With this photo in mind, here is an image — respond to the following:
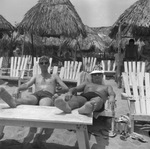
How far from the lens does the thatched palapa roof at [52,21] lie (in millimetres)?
9062

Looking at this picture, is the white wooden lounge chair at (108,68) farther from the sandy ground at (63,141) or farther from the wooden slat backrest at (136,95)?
the sandy ground at (63,141)

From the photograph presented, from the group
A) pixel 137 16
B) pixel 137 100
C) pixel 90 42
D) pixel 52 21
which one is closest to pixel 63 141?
pixel 137 100

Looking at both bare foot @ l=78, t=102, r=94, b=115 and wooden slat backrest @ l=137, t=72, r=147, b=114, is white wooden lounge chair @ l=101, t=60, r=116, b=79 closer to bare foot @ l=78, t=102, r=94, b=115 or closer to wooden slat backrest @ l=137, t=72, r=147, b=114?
wooden slat backrest @ l=137, t=72, r=147, b=114

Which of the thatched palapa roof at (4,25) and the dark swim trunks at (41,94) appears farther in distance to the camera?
the thatched palapa roof at (4,25)

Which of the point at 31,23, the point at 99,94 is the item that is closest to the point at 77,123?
the point at 99,94

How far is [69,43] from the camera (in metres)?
17.1

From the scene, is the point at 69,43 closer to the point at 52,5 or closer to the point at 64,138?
the point at 52,5

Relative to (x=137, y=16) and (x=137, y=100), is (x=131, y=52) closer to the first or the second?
(x=137, y=16)

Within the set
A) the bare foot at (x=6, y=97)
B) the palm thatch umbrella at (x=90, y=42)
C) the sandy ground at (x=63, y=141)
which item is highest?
the palm thatch umbrella at (x=90, y=42)

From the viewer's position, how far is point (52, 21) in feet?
30.3

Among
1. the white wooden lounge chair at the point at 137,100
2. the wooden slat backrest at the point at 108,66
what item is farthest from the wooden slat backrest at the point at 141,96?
the wooden slat backrest at the point at 108,66

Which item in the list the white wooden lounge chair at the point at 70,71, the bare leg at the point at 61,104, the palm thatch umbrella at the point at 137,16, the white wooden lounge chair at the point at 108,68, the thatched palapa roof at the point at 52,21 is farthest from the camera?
the white wooden lounge chair at the point at 108,68

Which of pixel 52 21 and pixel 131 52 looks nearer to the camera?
pixel 131 52

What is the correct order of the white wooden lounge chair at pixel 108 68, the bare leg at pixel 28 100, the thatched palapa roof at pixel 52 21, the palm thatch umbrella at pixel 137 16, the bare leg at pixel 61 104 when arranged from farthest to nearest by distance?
1. the white wooden lounge chair at pixel 108 68
2. the thatched palapa roof at pixel 52 21
3. the palm thatch umbrella at pixel 137 16
4. the bare leg at pixel 28 100
5. the bare leg at pixel 61 104
